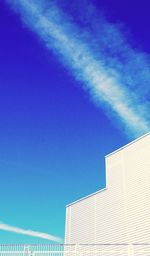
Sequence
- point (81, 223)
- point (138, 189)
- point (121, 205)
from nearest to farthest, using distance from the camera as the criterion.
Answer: point (138, 189)
point (121, 205)
point (81, 223)

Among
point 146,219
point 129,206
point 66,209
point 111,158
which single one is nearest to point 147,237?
point 146,219

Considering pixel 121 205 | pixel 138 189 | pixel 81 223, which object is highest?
pixel 138 189

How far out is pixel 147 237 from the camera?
108 feet

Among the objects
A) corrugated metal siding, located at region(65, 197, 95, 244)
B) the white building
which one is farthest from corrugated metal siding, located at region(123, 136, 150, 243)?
corrugated metal siding, located at region(65, 197, 95, 244)

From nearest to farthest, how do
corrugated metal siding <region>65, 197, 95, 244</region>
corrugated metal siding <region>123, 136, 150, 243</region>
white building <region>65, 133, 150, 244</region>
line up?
1. corrugated metal siding <region>123, 136, 150, 243</region>
2. white building <region>65, 133, 150, 244</region>
3. corrugated metal siding <region>65, 197, 95, 244</region>

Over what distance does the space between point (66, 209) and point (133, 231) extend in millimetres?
17393

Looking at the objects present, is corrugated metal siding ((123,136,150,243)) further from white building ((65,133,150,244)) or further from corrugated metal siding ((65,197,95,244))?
corrugated metal siding ((65,197,95,244))

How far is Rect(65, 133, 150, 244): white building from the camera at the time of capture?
116ft

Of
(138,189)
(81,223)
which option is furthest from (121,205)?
(81,223)

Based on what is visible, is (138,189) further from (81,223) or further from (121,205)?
(81,223)

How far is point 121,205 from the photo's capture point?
127ft

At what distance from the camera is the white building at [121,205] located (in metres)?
35.4

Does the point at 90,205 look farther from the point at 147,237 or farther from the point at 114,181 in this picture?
the point at 147,237

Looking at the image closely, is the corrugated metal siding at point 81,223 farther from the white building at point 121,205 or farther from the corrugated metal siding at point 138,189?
the corrugated metal siding at point 138,189
